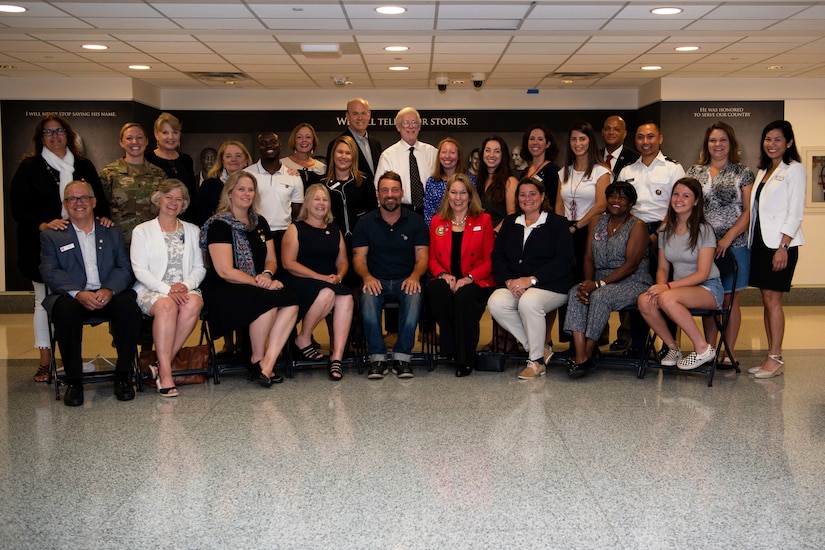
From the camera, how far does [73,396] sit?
5.02m

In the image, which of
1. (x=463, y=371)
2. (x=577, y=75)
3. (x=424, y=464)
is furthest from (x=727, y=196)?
(x=577, y=75)

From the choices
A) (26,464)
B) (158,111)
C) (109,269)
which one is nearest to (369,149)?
(109,269)

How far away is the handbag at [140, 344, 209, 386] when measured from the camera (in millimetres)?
5562

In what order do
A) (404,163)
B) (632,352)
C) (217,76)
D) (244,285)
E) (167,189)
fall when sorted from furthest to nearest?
1. (217,76)
2. (404,163)
3. (632,352)
4. (244,285)
5. (167,189)

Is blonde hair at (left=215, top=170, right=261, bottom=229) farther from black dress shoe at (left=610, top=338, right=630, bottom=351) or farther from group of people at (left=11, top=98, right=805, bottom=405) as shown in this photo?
black dress shoe at (left=610, top=338, right=630, bottom=351)

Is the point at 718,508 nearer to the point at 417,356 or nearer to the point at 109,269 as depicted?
the point at 417,356

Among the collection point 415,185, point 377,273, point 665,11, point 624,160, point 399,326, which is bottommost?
point 399,326

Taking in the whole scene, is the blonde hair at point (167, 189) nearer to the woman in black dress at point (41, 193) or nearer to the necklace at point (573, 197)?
the woman in black dress at point (41, 193)

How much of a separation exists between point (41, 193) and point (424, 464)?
358cm

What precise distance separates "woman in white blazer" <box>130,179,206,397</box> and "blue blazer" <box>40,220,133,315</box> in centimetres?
12

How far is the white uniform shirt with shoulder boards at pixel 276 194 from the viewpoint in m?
6.14

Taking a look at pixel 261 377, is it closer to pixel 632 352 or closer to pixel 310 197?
pixel 310 197

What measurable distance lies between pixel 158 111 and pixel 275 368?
6.52m

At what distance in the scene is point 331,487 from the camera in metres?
3.45
